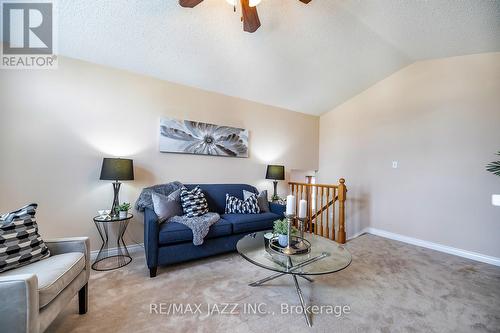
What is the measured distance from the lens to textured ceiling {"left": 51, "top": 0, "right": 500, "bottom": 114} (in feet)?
7.04

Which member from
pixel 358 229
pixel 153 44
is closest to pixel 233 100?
pixel 153 44

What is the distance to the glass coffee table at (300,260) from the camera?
155 centimetres

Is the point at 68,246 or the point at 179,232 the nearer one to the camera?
the point at 68,246

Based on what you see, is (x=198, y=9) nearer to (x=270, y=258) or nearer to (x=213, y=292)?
(x=270, y=258)

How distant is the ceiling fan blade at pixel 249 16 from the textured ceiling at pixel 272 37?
465 mm

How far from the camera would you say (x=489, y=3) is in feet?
6.69

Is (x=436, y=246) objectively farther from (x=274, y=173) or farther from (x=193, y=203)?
(x=193, y=203)

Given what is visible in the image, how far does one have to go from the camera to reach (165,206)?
2.49m

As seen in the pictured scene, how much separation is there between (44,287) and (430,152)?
176 inches

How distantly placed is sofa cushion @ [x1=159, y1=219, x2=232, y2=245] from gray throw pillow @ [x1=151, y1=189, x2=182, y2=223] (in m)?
0.11

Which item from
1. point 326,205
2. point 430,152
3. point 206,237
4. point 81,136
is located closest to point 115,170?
point 81,136

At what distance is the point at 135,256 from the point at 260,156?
250cm

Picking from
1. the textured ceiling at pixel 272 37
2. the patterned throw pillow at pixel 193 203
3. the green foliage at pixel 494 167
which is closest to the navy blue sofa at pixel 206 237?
the patterned throw pillow at pixel 193 203

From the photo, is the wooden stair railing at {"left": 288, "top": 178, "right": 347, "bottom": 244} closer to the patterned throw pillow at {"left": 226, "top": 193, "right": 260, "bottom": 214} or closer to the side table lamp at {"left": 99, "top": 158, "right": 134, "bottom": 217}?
the patterned throw pillow at {"left": 226, "top": 193, "right": 260, "bottom": 214}
